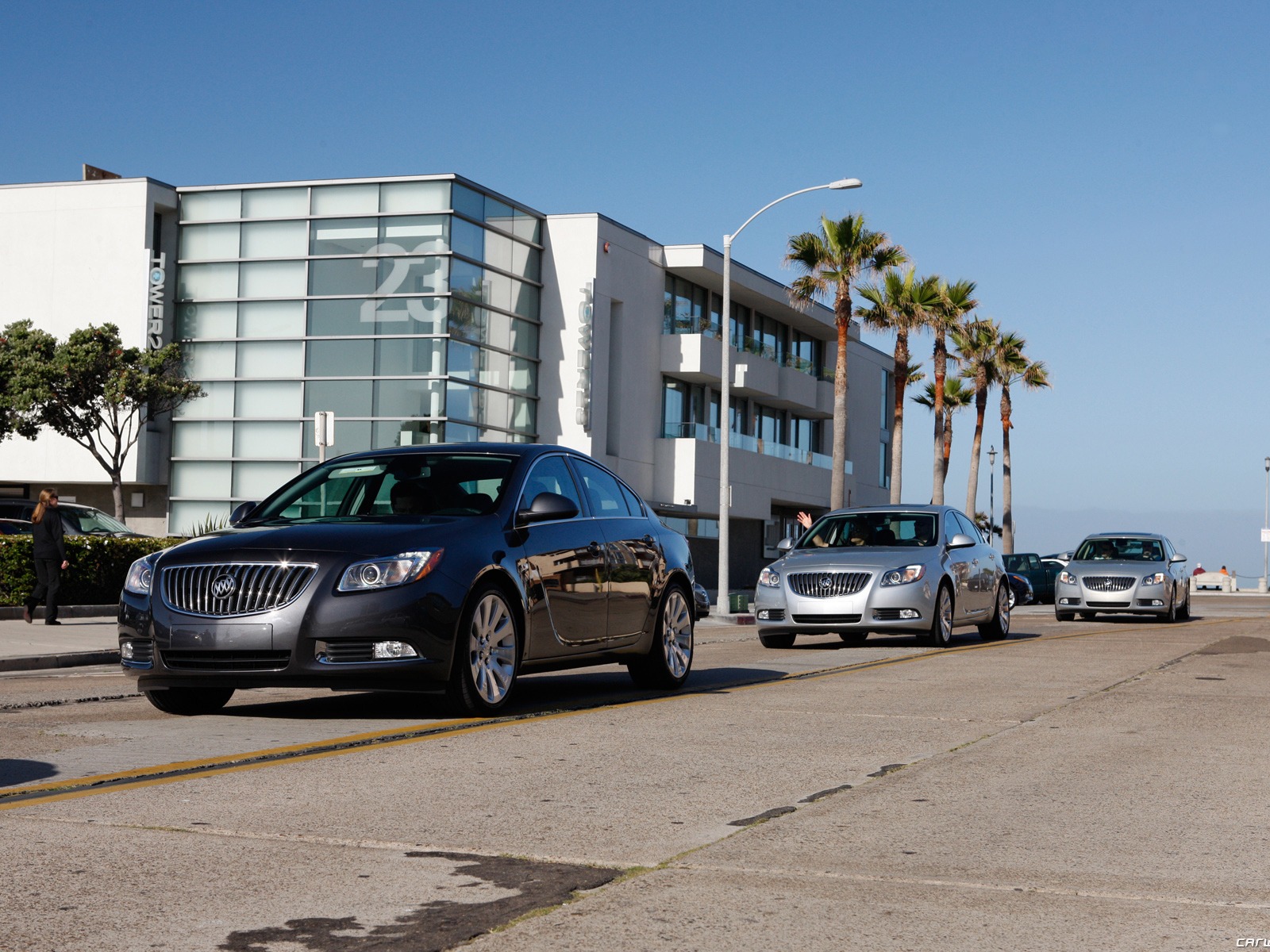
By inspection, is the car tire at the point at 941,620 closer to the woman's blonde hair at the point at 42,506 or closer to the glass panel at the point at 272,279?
the woman's blonde hair at the point at 42,506

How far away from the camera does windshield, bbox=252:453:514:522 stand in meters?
9.28

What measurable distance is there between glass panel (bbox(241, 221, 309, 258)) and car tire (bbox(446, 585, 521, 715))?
3045cm

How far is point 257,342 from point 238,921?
35620 mm

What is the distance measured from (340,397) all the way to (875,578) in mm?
23256

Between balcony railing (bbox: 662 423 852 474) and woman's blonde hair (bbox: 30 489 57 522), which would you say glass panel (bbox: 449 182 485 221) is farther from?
woman's blonde hair (bbox: 30 489 57 522)

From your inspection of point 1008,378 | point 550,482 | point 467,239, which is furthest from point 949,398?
point 550,482

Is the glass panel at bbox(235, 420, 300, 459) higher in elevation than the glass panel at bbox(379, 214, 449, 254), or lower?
lower

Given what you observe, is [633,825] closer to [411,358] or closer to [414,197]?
[411,358]

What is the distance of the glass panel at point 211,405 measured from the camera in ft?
126

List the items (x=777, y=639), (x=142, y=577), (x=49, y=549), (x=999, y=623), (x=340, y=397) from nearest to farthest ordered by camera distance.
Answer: (x=142, y=577) → (x=777, y=639) → (x=49, y=549) → (x=999, y=623) → (x=340, y=397)

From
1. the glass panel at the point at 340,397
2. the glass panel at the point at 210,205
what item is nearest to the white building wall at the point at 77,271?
the glass panel at the point at 210,205

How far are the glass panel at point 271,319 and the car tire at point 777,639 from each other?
23260 millimetres

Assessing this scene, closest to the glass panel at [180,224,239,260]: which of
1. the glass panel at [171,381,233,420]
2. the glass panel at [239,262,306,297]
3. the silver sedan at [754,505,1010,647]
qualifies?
the glass panel at [239,262,306,297]

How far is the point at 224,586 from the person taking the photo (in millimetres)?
8250
